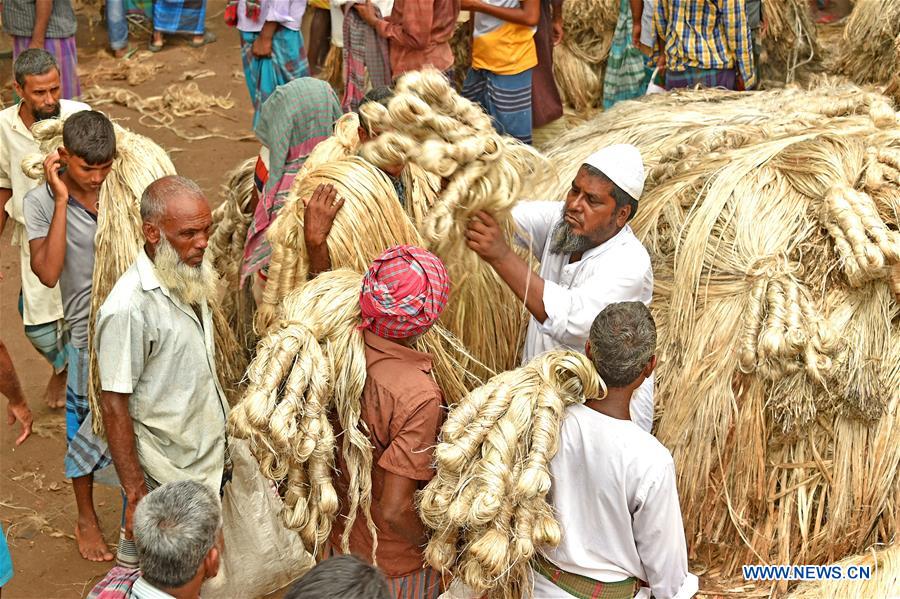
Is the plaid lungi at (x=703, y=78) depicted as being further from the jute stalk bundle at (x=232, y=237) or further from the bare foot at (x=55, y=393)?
the bare foot at (x=55, y=393)

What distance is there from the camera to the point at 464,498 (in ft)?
8.97

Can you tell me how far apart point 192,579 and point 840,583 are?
2217 millimetres

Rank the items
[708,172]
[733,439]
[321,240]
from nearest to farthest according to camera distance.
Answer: [321,240] → [733,439] → [708,172]

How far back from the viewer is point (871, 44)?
577 centimetres

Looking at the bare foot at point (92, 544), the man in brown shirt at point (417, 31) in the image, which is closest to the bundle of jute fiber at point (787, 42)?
the man in brown shirt at point (417, 31)

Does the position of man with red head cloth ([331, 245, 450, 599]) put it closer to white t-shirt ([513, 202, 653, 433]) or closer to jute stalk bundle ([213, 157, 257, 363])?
white t-shirt ([513, 202, 653, 433])

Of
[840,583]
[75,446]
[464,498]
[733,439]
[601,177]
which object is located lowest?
[75,446]

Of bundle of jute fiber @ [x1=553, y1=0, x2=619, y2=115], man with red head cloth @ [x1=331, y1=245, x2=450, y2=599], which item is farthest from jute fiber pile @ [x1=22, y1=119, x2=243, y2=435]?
bundle of jute fiber @ [x1=553, y1=0, x2=619, y2=115]

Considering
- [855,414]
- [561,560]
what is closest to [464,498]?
[561,560]

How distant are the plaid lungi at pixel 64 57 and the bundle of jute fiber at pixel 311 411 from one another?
4.58 m

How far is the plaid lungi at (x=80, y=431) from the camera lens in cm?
397

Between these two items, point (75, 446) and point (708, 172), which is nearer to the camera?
point (75, 446)

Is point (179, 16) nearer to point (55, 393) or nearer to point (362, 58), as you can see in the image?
point (362, 58)

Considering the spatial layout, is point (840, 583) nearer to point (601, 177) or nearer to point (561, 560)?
point (561, 560)
